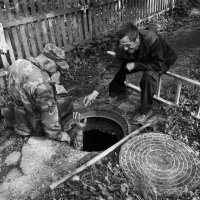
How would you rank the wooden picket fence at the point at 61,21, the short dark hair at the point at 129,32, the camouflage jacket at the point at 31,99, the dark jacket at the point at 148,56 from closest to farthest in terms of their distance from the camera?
the camouflage jacket at the point at 31,99 → the short dark hair at the point at 129,32 → the dark jacket at the point at 148,56 → the wooden picket fence at the point at 61,21

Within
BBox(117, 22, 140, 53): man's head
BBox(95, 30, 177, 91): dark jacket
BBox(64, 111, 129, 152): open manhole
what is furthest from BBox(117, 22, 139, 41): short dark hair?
BBox(64, 111, 129, 152): open manhole

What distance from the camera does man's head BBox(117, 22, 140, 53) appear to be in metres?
3.38

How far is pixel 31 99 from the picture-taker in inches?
128

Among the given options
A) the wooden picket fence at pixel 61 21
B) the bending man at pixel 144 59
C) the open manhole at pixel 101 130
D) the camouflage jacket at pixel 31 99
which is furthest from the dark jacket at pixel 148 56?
the wooden picket fence at pixel 61 21

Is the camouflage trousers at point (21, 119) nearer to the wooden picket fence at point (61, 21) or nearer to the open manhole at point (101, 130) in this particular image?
the open manhole at point (101, 130)

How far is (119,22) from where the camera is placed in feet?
24.9

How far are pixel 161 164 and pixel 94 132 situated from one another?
173 centimetres

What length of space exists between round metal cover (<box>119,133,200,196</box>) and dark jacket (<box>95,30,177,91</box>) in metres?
1.08

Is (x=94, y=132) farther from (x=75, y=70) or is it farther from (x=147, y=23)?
(x=147, y=23)

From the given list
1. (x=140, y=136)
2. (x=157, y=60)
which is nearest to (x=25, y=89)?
(x=140, y=136)

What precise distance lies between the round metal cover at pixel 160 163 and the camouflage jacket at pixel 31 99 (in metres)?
1.11

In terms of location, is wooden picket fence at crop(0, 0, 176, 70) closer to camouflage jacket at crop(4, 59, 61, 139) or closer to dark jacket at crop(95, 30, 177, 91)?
camouflage jacket at crop(4, 59, 61, 139)

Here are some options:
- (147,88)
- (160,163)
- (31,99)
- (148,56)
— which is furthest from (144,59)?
(31,99)

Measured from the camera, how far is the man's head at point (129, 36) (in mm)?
3381
